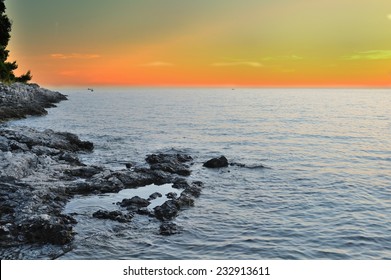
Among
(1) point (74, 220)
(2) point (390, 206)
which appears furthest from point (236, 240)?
(2) point (390, 206)

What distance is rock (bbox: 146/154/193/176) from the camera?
31.4 meters

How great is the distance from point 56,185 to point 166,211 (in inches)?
336

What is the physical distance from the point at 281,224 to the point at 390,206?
27.8ft

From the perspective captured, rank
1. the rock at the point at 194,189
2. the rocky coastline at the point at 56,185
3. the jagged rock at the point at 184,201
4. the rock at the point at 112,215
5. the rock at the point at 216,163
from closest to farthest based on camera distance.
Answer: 1. the rocky coastline at the point at 56,185
2. the rock at the point at 112,215
3. the jagged rock at the point at 184,201
4. the rock at the point at 194,189
5. the rock at the point at 216,163

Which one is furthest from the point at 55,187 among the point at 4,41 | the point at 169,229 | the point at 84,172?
the point at 4,41

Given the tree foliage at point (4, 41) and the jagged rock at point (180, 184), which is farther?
the tree foliage at point (4, 41)

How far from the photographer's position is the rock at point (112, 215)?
20328 millimetres

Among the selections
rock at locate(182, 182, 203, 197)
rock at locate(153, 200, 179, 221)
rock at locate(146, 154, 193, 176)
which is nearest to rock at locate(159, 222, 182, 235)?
rock at locate(153, 200, 179, 221)

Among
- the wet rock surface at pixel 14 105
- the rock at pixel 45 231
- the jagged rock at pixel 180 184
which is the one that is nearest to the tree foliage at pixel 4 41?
the wet rock surface at pixel 14 105

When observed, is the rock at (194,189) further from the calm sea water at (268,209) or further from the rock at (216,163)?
the rock at (216,163)

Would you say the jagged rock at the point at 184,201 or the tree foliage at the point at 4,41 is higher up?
the tree foliage at the point at 4,41

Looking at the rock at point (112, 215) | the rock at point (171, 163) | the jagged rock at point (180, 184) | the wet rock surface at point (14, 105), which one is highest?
the wet rock surface at point (14, 105)

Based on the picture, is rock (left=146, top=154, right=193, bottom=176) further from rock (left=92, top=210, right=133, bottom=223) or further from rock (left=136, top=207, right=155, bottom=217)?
rock (left=92, top=210, right=133, bottom=223)
